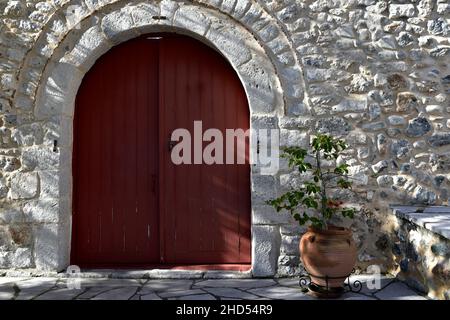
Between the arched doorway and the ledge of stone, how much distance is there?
4.16 ft

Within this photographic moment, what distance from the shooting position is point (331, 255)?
2.69 metres

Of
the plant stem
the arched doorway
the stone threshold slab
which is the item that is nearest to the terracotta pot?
the plant stem

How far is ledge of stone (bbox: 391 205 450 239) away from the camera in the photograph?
8.24ft

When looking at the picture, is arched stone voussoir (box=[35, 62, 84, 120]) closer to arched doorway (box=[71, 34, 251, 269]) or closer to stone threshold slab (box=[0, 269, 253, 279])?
arched doorway (box=[71, 34, 251, 269])

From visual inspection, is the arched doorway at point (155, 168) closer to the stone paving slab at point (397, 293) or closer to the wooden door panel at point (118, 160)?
the wooden door panel at point (118, 160)

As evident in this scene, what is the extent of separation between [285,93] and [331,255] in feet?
4.54

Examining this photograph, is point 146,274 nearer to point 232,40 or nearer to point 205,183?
point 205,183

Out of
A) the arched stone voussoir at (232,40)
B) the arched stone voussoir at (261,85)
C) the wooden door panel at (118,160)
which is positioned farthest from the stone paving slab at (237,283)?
the arched stone voussoir at (232,40)

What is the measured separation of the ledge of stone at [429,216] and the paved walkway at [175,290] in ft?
1.69

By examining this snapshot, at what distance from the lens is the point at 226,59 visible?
138 inches

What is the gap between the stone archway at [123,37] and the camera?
325cm

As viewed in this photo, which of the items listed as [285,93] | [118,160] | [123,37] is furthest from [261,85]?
[118,160]
